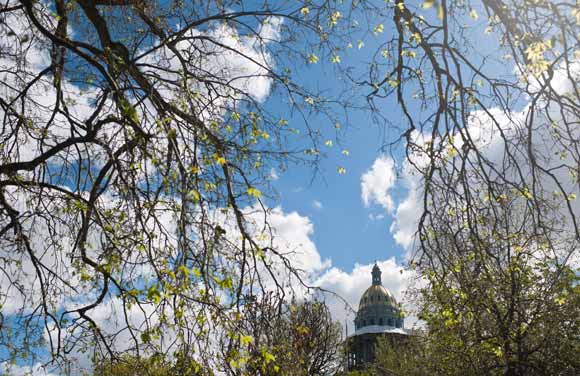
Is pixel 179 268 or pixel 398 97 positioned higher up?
pixel 398 97

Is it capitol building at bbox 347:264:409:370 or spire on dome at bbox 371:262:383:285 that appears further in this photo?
spire on dome at bbox 371:262:383:285

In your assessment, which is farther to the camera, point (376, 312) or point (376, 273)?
point (376, 273)

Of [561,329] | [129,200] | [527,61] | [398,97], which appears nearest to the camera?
[527,61]

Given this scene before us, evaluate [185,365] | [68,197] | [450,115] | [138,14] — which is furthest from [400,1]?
[68,197]

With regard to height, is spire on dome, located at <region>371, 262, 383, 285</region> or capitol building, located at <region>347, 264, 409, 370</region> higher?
spire on dome, located at <region>371, 262, 383, 285</region>

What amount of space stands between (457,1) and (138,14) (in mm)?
3039

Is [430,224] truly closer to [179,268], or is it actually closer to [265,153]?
[265,153]

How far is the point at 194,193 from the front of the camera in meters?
3.31

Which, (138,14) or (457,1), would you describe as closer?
(457,1)

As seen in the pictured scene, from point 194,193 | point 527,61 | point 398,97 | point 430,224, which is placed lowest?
A: point 194,193

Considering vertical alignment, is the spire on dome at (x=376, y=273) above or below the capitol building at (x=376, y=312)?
above

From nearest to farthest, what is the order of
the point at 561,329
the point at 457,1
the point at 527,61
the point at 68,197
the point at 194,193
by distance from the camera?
the point at 194,193 → the point at 527,61 → the point at 457,1 → the point at 68,197 → the point at 561,329

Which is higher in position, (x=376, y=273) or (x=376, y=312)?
(x=376, y=273)

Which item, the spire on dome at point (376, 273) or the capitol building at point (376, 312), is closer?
the capitol building at point (376, 312)
